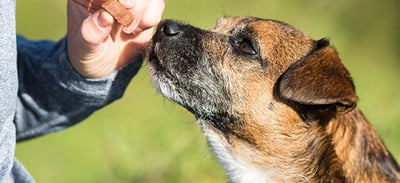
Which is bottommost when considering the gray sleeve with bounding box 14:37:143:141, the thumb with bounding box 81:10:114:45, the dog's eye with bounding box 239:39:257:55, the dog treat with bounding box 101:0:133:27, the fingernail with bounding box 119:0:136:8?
the gray sleeve with bounding box 14:37:143:141

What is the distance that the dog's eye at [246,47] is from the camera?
12.6 ft

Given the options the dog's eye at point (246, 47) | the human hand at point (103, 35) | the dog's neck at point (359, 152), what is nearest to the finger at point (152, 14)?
the human hand at point (103, 35)

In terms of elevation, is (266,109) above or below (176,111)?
above

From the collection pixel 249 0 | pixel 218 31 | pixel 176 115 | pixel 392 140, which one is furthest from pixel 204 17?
pixel 218 31

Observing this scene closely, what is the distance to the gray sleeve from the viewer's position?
3.70 meters

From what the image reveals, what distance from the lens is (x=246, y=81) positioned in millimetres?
3781

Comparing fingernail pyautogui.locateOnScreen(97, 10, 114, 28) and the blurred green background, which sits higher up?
fingernail pyautogui.locateOnScreen(97, 10, 114, 28)

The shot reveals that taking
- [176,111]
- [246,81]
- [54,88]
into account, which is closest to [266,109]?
[246,81]

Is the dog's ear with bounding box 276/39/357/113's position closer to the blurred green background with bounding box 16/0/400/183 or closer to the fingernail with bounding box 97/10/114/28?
the blurred green background with bounding box 16/0/400/183

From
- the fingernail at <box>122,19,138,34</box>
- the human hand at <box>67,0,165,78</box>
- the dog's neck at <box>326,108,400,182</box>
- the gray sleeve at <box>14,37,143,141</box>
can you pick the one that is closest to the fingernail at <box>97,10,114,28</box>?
the human hand at <box>67,0,165,78</box>

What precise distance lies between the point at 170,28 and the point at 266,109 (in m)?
0.51

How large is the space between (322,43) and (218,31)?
0.47m

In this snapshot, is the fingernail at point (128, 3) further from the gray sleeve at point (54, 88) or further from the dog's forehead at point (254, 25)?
the dog's forehead at point (254, 25)

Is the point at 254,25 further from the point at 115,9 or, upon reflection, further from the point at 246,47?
the point at 115,9
